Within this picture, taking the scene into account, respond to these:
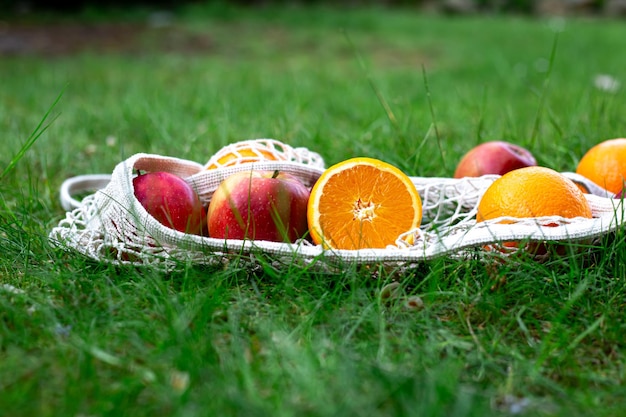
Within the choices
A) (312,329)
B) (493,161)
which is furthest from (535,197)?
(312,329)

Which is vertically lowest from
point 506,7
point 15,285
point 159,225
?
point 506,7

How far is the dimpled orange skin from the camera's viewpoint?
1942mm

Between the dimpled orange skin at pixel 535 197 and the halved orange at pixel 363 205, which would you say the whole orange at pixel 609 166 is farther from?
the halved orange at pixel 363 205

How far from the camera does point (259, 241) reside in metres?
1.89

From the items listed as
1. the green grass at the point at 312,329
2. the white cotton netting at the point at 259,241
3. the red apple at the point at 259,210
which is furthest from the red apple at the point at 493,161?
the red apple at the point at 259,210

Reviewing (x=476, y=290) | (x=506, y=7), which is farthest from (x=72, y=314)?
(x=506, y=7)

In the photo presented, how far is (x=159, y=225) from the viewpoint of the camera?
1884 mm

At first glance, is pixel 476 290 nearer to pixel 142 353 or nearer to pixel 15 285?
pixel 142 353

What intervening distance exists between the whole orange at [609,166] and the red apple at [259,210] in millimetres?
1072

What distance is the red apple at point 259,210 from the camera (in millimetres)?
1964

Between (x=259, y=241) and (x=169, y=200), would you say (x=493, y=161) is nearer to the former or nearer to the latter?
(x=259, y=241)

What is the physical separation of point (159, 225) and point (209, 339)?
1.52ft

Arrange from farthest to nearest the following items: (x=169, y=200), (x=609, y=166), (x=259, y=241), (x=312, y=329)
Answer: (x=609, y=166), (x=169, y=200), (x=259, y=241), (x=312, y=329)

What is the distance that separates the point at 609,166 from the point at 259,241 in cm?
128
